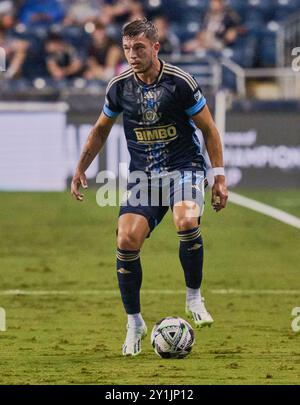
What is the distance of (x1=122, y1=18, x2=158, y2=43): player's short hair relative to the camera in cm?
817

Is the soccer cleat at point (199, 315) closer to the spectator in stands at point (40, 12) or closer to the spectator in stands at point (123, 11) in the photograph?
the spectator in stands at point (123, 11)

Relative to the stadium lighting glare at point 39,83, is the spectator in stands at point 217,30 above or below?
above

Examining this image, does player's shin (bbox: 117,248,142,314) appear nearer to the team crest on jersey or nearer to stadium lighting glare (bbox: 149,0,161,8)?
the team crest on jersey

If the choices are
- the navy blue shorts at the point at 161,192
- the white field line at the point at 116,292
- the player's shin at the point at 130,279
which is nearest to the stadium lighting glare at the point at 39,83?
the white field line at the point at 116,292

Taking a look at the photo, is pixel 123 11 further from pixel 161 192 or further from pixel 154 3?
pixel 161 192

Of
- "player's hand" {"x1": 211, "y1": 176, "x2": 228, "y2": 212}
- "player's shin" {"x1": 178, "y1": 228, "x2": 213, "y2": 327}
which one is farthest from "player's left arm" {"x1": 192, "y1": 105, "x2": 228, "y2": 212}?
"player's shin" {"x1": 178, "y1": 228, "x2": 213, "y2": 327}

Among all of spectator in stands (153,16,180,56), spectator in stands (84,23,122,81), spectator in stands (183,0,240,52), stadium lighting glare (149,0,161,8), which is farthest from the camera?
stadium lighting glare (149,0,161,8)

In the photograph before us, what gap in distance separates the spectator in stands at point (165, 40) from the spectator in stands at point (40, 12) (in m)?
2.22

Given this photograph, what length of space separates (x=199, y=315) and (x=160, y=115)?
4.82ft

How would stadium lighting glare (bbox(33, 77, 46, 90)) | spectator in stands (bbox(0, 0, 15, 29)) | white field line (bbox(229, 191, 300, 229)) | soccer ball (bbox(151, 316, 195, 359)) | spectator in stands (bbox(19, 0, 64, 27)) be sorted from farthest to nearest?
spectator in stands (bbox(19, 0, 64, 27))
spectator in stands (bbox(0, 0, 15, 29))
stadium lighting glare (bbox(33, 77, 46, 90))
white field line (bbox(229, 191, 300, 229))
soccer ball (bbox(151, 316, 195, 359))

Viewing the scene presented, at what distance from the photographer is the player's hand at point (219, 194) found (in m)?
8.39

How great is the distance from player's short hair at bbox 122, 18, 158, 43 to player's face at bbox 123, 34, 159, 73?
3 centimetres

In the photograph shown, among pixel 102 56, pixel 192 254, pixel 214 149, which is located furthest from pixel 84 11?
pixel 192 254
